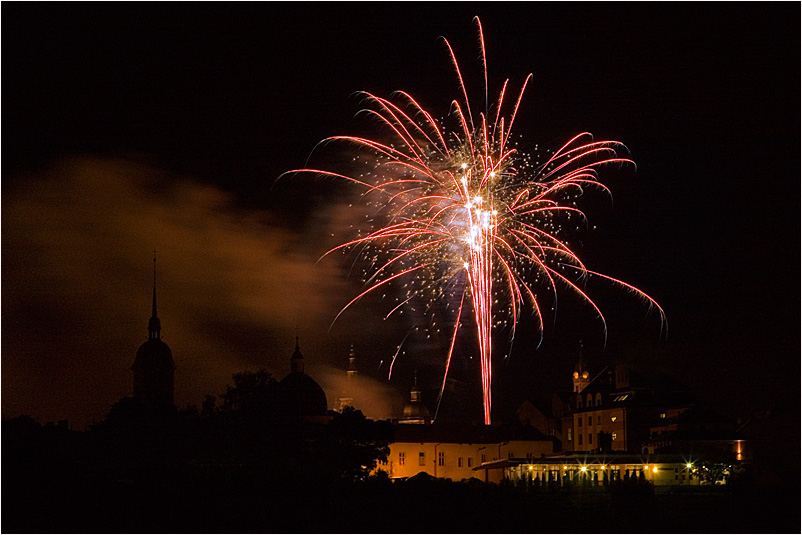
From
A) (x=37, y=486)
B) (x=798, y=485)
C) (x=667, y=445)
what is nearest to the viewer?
(x=37, y=486)

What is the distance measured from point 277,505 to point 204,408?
105 feet

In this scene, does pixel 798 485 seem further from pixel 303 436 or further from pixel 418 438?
pixel 418 438

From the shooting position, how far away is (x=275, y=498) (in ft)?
149

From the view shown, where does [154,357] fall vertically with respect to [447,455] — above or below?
above

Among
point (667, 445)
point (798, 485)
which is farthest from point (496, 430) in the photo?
point (798, 485)

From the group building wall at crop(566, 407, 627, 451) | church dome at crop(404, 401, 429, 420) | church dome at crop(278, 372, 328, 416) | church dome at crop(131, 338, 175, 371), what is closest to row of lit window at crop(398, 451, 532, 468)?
building wall at crop(566, 407, 627, 451)

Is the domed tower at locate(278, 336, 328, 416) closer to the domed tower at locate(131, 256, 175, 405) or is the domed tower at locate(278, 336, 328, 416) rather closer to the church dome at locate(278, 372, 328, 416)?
the church dome at locate(278, 372, 328, 416)

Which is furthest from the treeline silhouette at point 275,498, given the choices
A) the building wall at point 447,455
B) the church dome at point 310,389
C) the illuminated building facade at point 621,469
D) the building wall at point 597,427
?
the church dome at point 310,389

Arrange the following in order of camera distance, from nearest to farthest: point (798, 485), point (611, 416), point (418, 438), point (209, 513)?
point (209, 513) < point (798, 485) < point (611, 416) < point (418, 438)

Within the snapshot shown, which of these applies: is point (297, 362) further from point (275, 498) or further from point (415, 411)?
point (275, 498)

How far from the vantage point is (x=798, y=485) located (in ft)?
158

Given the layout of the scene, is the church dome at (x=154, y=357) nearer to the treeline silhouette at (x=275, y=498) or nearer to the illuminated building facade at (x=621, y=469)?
the treeline silhouette at (x=275, y=498)

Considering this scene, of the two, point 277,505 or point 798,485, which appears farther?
point 798,485

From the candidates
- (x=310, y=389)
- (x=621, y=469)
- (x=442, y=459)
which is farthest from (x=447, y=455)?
(x=621, y=469)
